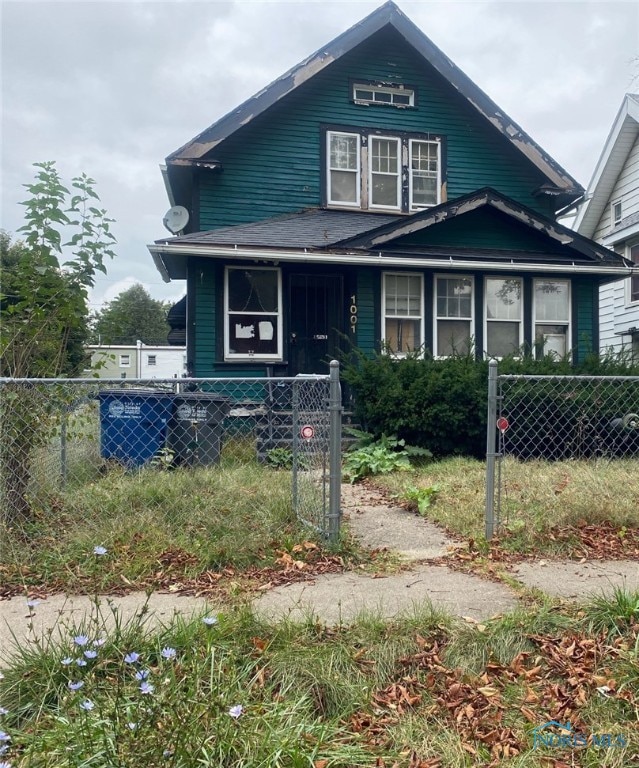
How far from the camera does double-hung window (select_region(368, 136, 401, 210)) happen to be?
1209 centimetres

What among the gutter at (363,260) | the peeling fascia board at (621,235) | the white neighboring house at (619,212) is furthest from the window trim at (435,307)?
the peeling fascia board at (621,235)

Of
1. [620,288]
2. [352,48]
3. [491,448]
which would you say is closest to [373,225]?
[352,48]

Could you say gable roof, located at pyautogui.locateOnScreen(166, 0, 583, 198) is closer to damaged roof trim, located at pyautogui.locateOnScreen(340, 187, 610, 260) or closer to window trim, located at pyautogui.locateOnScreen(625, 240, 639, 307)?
damaged roof trim, located at pyautogui.locateOnScreen(340, 187, 610, 260)

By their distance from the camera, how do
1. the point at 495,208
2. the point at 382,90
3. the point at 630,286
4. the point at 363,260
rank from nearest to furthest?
the point at 363,260, the point at 495,208, the point at 382,90, the point at 630,286

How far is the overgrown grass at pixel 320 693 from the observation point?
2.01 m

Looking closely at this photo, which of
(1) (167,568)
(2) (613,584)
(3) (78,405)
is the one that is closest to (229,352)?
(3) (78,405)

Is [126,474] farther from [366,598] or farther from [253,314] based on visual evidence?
[253,314]

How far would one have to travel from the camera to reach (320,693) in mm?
2434

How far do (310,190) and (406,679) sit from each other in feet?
34.8

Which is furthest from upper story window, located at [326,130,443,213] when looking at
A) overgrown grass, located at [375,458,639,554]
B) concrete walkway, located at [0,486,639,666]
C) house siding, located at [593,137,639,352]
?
concrete walkway, located at [0,486,639,666]

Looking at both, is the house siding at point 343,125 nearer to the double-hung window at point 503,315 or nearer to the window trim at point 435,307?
the window trim at point 435,307

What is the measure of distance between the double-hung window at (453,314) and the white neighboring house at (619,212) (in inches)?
240

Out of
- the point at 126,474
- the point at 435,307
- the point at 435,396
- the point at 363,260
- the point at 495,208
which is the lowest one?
the point at 126,474

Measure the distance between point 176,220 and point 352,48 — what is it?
4853 millimetres
